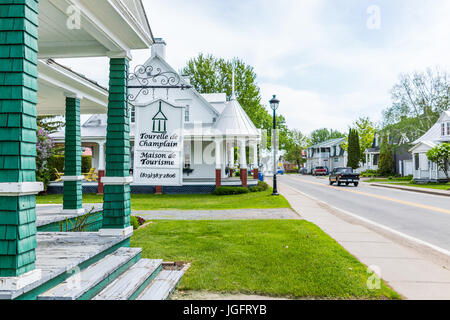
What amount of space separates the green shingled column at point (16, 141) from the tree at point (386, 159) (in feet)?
154

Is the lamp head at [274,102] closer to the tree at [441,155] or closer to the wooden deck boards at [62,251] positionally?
the wooden deck boards at [62,251]

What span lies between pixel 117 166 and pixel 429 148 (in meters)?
34.1

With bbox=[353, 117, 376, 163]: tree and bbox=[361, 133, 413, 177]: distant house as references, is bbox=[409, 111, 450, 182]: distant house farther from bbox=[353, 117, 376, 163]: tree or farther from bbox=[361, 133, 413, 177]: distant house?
bbox=[353, 117, 376, 163]: tree

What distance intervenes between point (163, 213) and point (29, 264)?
9335 millimetres

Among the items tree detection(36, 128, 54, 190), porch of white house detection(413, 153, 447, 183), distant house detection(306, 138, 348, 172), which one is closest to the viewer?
tree detection(36, 128, 54, 190)

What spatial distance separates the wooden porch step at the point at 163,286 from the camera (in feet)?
12.9

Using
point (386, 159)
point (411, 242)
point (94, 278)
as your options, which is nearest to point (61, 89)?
point (94, 278)

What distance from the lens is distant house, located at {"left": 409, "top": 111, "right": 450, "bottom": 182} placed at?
3092 centimetres

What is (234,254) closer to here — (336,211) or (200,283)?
(200,283)

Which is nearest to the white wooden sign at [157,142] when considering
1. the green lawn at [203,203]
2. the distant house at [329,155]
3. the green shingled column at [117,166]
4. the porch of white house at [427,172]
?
the green shingled column at [117,166]

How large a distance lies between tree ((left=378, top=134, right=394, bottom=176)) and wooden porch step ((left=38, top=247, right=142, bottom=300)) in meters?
45.6

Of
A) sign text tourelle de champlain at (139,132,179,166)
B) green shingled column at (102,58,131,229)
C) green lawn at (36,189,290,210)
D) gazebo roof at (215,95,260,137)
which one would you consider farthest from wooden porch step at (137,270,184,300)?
gazebo roof at (215,95,260,137)

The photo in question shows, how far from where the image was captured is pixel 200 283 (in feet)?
15.1
